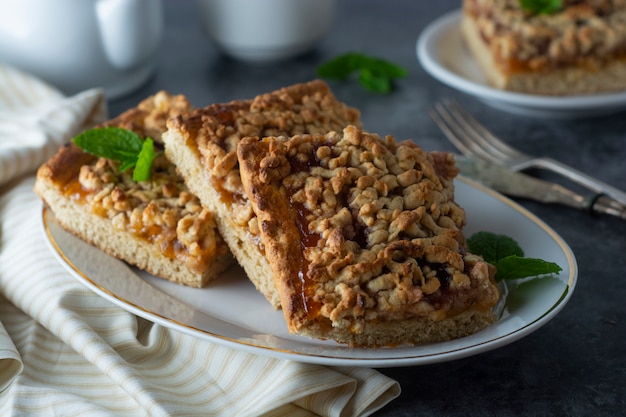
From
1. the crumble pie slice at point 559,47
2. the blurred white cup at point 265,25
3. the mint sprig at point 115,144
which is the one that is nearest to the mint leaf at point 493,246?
the mint sprig at point 115,144

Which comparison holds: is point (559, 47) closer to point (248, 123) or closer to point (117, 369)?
point (248, 123)

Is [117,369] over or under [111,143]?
under

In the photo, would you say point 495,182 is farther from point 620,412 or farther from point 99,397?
point 99,397

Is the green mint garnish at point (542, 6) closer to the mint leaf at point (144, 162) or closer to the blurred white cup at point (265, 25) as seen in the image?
the blurred white cup at point (265, 25)

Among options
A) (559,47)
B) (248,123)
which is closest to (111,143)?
(248,123)

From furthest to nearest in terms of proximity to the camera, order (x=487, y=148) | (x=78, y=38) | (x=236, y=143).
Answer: (x=78, y=38) → (x=487, y=148) → (x=236, y=143)

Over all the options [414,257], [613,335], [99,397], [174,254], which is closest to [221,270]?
[174,254]

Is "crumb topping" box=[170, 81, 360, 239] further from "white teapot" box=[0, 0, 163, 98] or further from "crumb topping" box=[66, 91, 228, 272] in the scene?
"white teapot" box=[0, 0, 163, 98]

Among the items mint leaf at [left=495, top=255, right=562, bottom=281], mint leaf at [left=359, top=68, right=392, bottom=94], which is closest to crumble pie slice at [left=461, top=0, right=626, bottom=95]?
mint leaf at [left=359, top=68, right=392, bottom=94]
